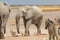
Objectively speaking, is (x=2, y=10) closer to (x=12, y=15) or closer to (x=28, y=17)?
(x=28, y=17)

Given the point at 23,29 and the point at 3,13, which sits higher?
the point at 3,13

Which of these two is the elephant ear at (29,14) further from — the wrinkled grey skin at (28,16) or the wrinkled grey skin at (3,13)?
the wrinkled grey skin at (3,13)

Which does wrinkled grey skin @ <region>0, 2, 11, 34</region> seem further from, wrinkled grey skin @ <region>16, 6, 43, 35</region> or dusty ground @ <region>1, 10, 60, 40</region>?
wrinkled grey skin @ <region>16, 6, 43, 35</region>

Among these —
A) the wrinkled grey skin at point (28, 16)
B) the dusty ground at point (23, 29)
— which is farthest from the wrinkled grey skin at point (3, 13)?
the wrinkled grey skin at point (28, 16)

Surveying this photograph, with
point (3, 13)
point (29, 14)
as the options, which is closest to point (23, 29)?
point (29, 14)

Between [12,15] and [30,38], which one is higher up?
[12,15]

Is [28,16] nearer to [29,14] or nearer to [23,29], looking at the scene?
[29,14]

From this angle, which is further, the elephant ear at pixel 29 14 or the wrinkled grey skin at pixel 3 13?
the elephant ear at pixel 29 14

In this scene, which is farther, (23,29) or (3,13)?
(23,29)

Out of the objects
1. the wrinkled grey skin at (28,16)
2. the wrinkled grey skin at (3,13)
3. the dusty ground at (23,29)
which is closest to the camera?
the wrinkled grey skin at (3,13)

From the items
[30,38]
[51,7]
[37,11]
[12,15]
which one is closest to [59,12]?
[51,7]

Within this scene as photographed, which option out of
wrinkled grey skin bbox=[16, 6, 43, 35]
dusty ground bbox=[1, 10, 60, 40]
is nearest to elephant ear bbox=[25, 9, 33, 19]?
wrinkled grey skin bbox=[16, 6, 43, 35]

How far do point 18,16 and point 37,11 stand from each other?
1.89 feet

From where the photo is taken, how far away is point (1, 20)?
523 centimetres
